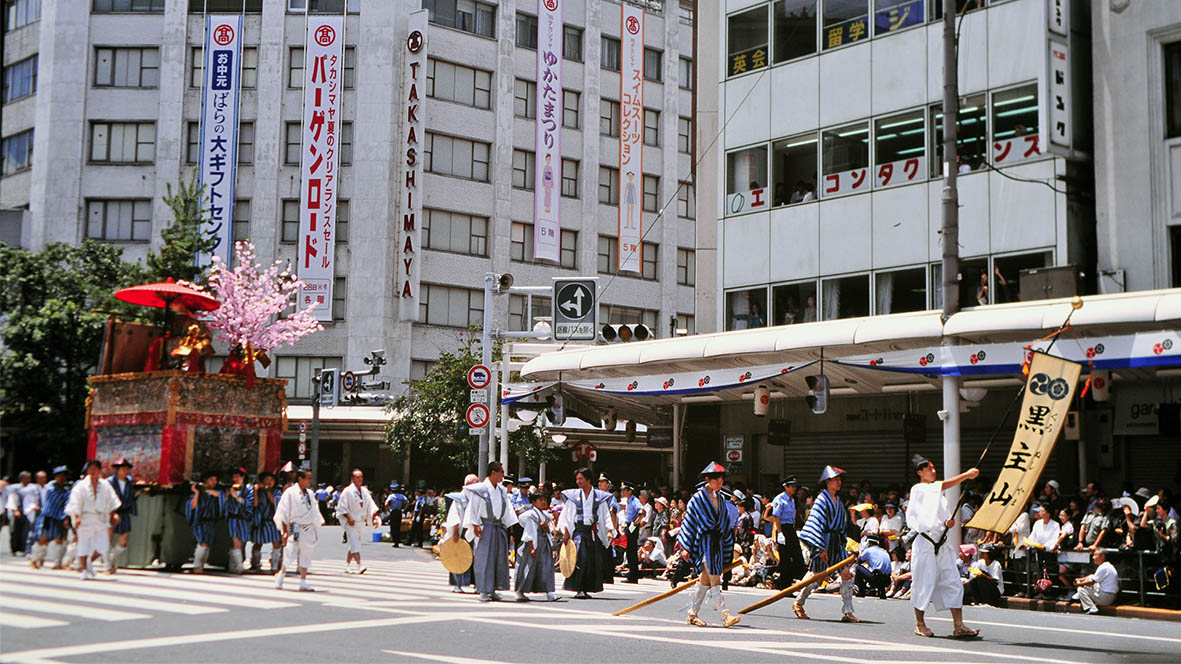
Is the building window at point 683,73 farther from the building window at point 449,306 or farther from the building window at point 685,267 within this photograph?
the building window at point 449,306

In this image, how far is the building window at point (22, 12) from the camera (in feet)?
178

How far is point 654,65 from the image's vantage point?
197ft

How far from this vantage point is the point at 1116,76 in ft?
73.9

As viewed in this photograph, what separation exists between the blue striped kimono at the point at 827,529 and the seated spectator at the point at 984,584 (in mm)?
4064

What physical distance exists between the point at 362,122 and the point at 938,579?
42011mm

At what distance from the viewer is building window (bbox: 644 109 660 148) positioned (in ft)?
195

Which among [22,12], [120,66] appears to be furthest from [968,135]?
[22,12]

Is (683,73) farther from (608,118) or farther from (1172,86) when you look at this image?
(1172,86)

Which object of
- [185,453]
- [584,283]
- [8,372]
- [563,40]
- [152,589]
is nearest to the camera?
[152,589]

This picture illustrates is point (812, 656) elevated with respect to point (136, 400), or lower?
lower

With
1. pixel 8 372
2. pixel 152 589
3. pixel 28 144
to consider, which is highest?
pixel 28 144

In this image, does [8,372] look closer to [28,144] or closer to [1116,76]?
[28,144]

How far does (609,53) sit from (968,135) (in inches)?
1404

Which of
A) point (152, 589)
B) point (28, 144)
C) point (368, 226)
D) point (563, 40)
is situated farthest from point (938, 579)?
point (28, 144)
